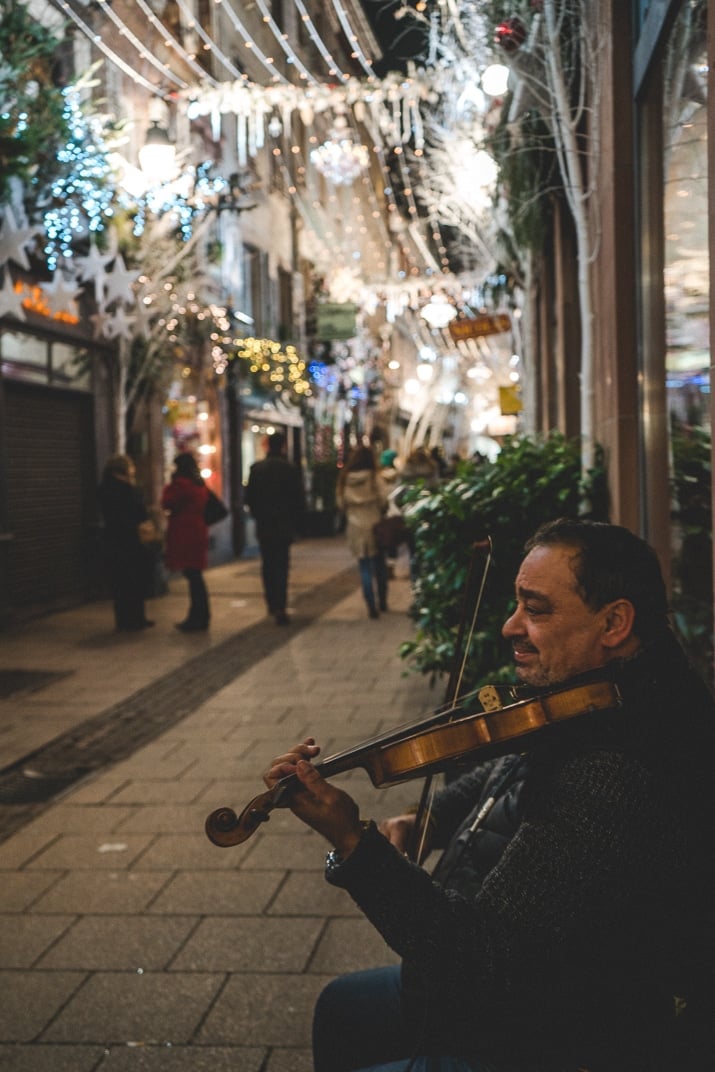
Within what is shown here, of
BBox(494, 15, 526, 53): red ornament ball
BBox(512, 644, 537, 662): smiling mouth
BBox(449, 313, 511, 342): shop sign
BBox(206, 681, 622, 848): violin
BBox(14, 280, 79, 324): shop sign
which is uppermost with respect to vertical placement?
BBox(494, 15, 526, 53): red ornament ball

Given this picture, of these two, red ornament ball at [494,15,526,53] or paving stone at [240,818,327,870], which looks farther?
red ornament ball at [494,15,526,53]

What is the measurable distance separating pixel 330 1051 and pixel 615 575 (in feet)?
3.59

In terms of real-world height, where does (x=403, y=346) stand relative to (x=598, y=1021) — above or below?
above

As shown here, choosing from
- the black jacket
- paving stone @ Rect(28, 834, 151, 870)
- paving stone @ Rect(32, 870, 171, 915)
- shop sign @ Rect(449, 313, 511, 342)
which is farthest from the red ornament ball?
shop sign @ Rect(449, 313, 511, 342)

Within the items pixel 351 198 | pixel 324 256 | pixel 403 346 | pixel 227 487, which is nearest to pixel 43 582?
pixel 227 487

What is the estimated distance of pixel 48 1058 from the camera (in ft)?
10.3

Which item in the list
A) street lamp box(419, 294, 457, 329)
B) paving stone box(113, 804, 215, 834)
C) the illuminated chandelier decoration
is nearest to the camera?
paving stone box(113, 804, 215, 834)

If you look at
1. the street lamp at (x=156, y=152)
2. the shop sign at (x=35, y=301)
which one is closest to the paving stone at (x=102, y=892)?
the shop sign at (x=35, y=301)

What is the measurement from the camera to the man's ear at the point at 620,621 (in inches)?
70.8

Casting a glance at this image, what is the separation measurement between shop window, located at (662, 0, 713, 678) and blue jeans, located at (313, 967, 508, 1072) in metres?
2.33

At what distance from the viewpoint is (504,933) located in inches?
62.8

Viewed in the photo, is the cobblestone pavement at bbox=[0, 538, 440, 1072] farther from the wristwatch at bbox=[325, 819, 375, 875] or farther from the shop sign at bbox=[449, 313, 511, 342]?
the shop sign at bbox=[449, 313, 511, 342]

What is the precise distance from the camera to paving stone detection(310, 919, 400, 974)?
3684mm

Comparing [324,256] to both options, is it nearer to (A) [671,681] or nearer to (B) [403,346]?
(B) [403,346]
